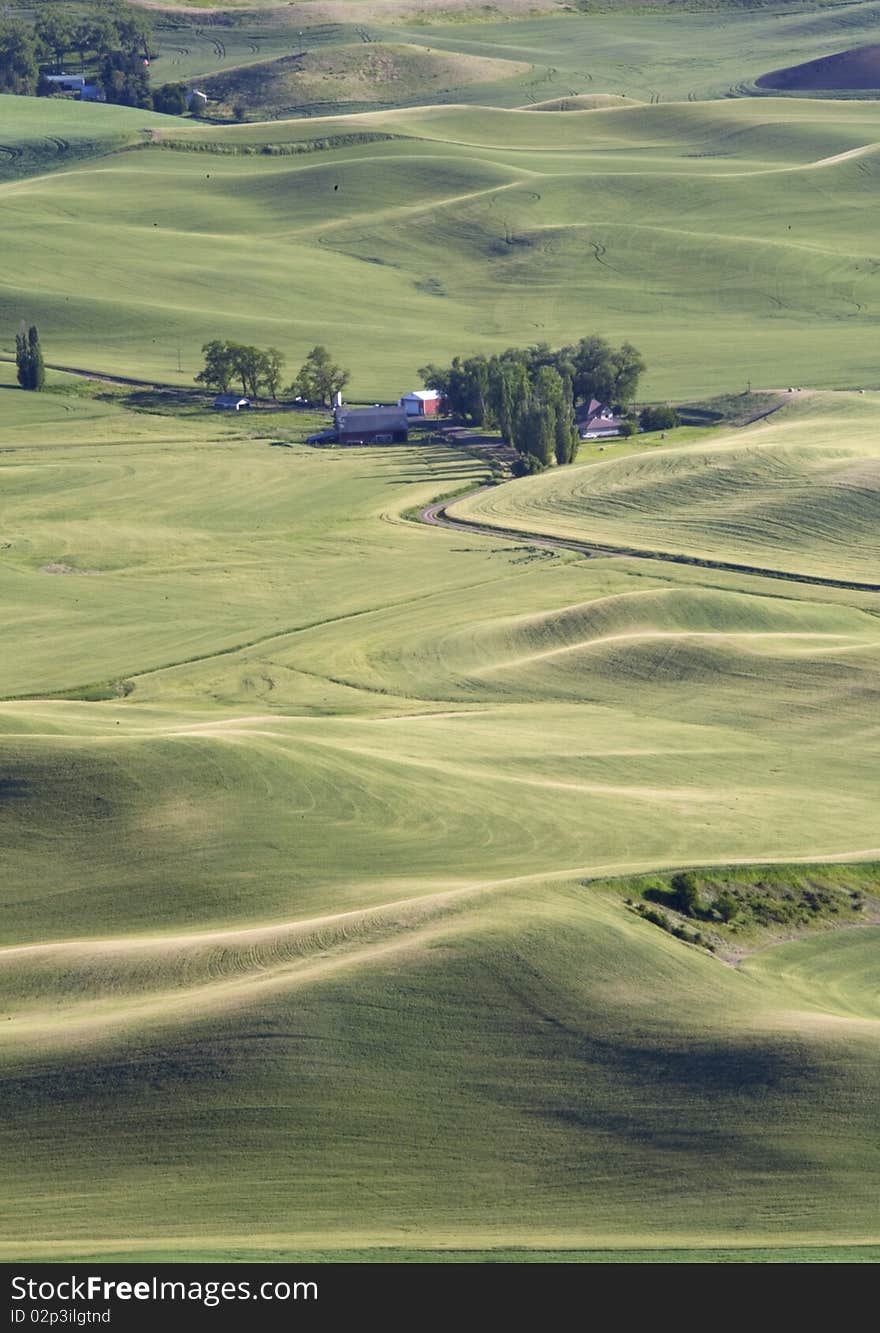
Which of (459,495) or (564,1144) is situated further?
(459,495)

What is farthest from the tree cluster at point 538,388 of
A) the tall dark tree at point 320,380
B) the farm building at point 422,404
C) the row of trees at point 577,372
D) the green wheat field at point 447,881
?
the green wheat field at point 447,881

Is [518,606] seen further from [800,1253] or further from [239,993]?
[800,1253]

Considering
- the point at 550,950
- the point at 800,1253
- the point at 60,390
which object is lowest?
the point at 800,1253

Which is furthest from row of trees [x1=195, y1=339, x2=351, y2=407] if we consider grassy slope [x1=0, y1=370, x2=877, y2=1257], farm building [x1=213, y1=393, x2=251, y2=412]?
grassy slope [x1=0, y1=370, x2=877, y2=1257]

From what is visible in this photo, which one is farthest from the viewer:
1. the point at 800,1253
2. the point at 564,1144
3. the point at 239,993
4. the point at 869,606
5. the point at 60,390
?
the point at 60,390

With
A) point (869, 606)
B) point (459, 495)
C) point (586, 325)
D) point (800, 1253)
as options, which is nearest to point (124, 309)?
point (586, 325)

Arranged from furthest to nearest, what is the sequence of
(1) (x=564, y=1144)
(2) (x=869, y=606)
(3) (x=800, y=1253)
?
(2) (x=869, y=606)
(1) (x=564, y=1144)
(3) (x=800, y=1253)

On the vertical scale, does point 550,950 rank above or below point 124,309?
below

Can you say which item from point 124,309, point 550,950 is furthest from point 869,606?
point 124,309
